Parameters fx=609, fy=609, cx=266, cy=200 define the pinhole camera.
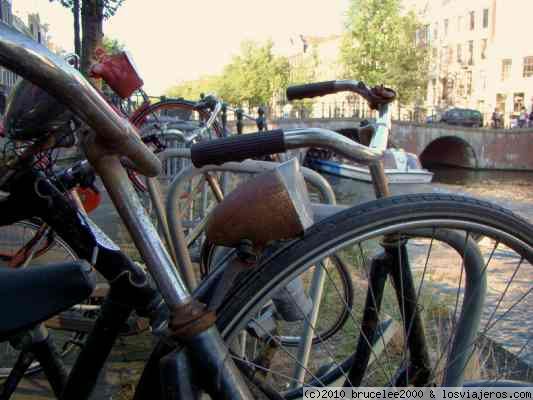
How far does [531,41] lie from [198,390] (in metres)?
41.4

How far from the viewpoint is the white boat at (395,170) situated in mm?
16500

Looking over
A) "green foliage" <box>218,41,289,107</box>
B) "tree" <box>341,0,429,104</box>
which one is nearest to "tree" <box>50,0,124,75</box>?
"tree" <box>341,0,429,104</box>

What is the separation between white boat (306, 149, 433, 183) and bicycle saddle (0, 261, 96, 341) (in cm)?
1380

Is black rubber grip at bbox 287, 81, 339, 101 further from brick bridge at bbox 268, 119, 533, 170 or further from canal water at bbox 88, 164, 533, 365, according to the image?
brick bridge at bbox 268, 119, 533, 170

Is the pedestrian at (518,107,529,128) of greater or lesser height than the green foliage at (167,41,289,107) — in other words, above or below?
below

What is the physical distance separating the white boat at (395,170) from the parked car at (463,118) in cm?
1662

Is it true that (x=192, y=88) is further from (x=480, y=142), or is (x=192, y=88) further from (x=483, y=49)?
(x=480, y=142)

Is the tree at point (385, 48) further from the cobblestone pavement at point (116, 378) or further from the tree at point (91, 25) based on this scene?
the cobblestone pavement at point (116, 378)

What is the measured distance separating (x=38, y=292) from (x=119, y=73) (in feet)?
4.24

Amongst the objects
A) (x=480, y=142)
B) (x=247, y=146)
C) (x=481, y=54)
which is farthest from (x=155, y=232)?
(x=481, y=54)

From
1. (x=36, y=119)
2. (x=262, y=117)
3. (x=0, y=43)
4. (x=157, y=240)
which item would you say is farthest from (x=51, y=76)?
(x=262, y=117)

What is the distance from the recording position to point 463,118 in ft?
116

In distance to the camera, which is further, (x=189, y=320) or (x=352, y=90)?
(x=352, y=90)

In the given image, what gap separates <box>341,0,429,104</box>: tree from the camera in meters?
33.8
